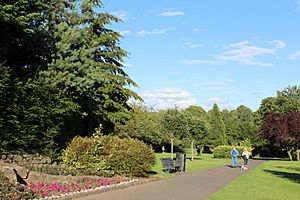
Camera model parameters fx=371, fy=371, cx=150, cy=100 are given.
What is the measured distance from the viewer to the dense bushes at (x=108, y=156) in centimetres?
1645

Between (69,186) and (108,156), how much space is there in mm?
4190

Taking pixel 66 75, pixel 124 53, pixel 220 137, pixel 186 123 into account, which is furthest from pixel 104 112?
pixel 220 137

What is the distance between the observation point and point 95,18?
26312mm

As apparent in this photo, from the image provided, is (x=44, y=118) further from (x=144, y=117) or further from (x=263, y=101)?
(x=263, y=101)

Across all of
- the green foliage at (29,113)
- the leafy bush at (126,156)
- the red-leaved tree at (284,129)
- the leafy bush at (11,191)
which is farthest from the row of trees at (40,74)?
the red-leaved tree at (284,129)

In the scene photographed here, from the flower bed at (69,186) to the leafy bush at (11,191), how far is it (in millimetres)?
371

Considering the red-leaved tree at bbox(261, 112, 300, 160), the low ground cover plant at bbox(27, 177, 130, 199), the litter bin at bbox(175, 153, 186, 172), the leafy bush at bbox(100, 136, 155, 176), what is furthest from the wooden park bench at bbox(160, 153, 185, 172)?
the red-leaved tree at bbox(261, 112, 300, 160)

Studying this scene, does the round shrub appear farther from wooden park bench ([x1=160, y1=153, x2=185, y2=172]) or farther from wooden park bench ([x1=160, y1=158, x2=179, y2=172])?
wooden park bench ([x1=160, y1=153, x2=185, y2=172])

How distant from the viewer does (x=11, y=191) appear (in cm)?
979

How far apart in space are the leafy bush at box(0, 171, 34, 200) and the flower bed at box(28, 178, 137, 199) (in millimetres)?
371

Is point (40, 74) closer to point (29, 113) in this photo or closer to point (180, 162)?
point (29, 113)

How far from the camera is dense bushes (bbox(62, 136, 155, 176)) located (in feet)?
54.0

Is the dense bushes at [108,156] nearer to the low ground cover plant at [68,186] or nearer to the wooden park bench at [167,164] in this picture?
the low ground cover plant at [68,186]

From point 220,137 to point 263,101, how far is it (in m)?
13.7
